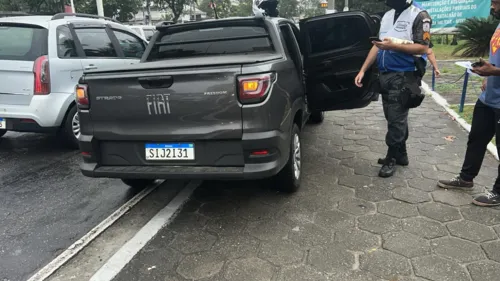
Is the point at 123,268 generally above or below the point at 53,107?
below

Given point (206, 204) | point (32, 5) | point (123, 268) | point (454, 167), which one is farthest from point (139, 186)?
point (32, 5)

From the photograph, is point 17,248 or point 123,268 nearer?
point 123,268

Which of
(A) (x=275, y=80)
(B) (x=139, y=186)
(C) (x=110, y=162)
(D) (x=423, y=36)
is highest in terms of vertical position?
(D) (x=423, y=36)

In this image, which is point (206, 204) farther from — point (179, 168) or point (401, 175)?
point (401, 175)

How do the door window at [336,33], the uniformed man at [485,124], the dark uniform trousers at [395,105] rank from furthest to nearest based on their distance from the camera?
1. the door window at [336,33]
2. the dark uniform trousers at [395,105]
3. the uniformed man at [485,124]

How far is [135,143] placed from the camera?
3197 mm

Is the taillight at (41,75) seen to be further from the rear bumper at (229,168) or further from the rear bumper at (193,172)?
the rear bumper at (193,172)

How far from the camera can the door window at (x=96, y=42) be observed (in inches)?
221

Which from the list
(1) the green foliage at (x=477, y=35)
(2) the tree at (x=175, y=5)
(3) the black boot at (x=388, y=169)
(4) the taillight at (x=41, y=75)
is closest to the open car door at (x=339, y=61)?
(3) the black boot at (x=388, y=169)

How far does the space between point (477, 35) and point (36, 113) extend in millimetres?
13011

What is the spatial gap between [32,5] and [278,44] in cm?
3334

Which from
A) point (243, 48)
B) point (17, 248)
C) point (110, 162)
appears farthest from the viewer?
point (243, 48)

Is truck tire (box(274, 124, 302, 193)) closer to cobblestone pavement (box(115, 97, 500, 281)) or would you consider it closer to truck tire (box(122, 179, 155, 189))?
cobblestone pavement (box(115, 97, 500, 281))

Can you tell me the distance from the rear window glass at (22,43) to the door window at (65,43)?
18cm
